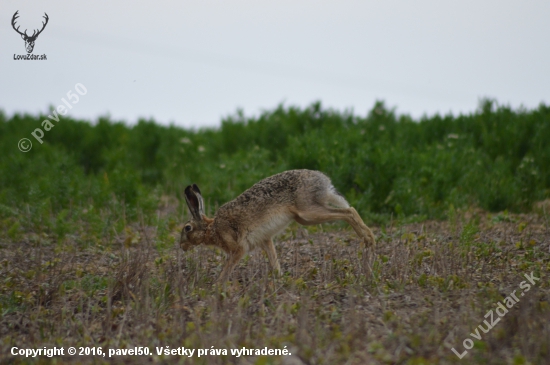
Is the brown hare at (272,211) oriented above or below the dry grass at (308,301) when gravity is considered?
above

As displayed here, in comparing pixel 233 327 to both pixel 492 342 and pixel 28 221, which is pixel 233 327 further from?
pixel 28 221

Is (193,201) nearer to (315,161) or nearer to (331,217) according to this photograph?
(331,217)

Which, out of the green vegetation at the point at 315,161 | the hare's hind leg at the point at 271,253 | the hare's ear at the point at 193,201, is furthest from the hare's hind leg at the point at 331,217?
the green vegetation at the point at 315,161

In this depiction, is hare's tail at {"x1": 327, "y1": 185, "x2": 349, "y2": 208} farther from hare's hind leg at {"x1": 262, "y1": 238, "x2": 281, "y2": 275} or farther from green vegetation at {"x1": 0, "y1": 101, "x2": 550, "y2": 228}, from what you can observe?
green vegetation at {"x1": 0, "y1": 101, "x2": 550, "y2": 228}

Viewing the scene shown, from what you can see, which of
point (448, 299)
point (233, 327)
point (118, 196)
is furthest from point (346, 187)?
point (233, 327)

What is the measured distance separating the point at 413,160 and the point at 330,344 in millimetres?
7103

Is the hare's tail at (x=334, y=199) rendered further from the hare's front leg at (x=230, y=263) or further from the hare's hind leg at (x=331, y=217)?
the hare's front leg at (x=230, y=263)

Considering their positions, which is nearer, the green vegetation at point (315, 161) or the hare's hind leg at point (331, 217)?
the hare's hind leg at point (331, 217)

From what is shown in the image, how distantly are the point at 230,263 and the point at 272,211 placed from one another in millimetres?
779

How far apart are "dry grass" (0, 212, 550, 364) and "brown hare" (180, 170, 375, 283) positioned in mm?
Answer: 298

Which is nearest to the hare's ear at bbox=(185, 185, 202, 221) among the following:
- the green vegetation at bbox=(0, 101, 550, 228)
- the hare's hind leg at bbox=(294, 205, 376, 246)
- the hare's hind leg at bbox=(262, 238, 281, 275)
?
the hare's hind leg at bbox=(262, 238, 281, 275)

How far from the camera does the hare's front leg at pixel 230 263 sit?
6.63 metres

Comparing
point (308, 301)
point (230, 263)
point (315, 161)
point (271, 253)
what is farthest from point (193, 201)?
point (315, 161)

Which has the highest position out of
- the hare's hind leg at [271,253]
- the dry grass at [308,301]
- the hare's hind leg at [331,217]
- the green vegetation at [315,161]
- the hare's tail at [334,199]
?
the green vegetation at [315,161]
